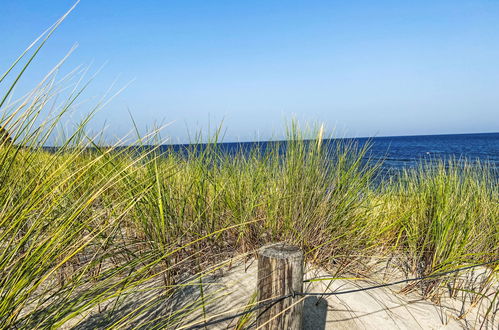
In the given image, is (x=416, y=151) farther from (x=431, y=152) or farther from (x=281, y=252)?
(x=281, y=252)

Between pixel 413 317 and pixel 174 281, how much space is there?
1.54 metres

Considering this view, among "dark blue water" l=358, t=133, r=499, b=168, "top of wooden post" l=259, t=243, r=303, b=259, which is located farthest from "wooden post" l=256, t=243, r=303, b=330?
"dark blue water" l=358, t=133, r=499, b=168

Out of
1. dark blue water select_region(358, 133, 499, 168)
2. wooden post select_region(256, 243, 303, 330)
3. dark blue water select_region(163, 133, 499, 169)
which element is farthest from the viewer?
dark blue water select_region(358, 133, 499, 168)

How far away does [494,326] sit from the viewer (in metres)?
2.13

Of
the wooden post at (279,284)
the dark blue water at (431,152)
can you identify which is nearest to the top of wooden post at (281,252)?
the wooden post at (279,284)

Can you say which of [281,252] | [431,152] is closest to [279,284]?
[281,252]

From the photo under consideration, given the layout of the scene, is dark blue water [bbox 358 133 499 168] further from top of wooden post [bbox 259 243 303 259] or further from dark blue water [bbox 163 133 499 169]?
top of wooden post [bbox 259 243 303 259]

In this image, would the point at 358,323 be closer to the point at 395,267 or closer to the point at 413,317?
the point at 413,317

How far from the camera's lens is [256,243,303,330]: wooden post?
1401 millimetres

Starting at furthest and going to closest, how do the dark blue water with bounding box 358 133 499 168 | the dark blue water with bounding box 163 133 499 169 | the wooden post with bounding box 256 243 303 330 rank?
the dark blue water with bounding box 358 133 499 168 < the dark blue water with bounding box 163 133 499 169 < the wooden post with bounding box 256 243 303 330

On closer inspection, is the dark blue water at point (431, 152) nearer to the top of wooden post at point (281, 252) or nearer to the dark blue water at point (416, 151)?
the dark blue water at point (416, 151)

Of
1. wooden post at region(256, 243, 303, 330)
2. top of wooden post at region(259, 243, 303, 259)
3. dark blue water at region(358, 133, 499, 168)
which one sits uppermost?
top of wooden post at region(259, 243, 303, 259)

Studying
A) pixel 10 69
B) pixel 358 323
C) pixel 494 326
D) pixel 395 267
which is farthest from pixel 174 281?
pixel 494 326

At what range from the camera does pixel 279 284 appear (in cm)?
141
